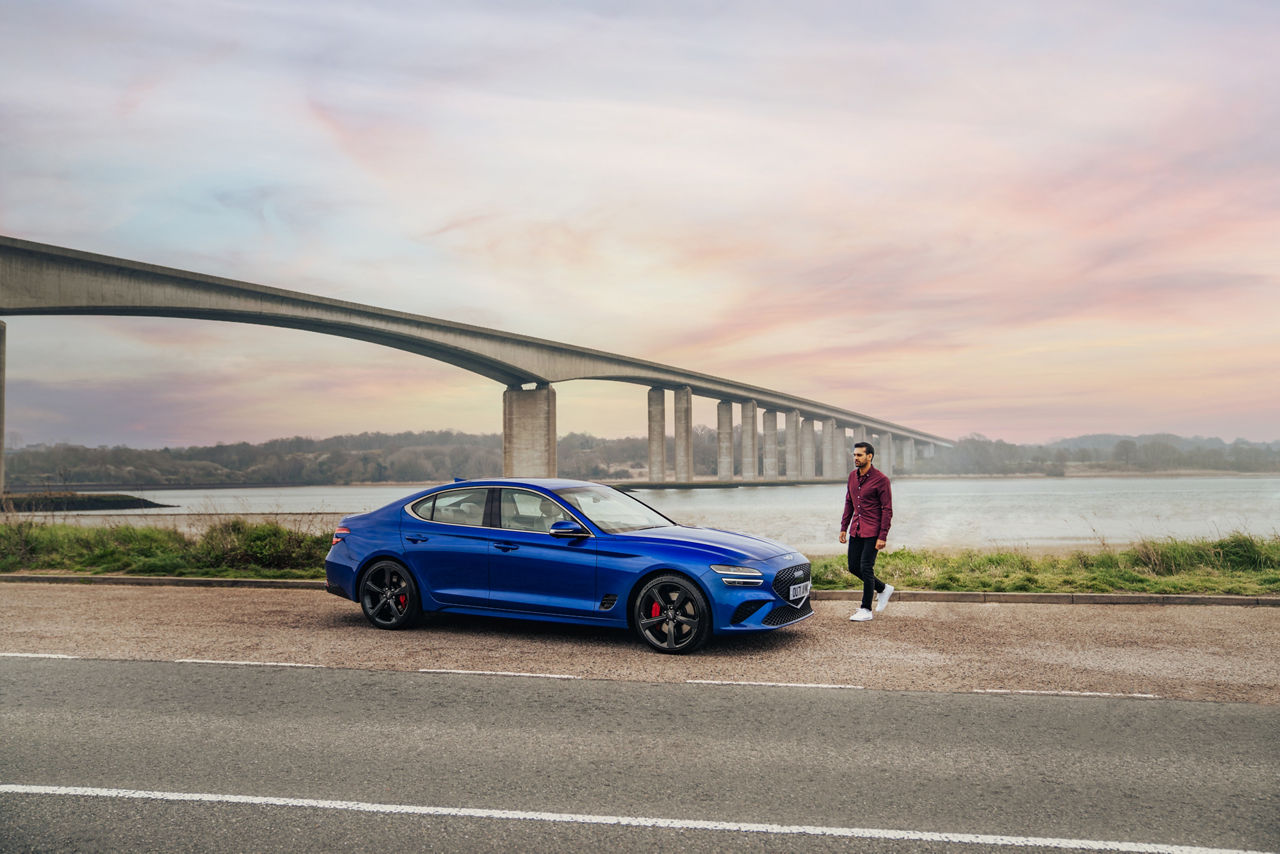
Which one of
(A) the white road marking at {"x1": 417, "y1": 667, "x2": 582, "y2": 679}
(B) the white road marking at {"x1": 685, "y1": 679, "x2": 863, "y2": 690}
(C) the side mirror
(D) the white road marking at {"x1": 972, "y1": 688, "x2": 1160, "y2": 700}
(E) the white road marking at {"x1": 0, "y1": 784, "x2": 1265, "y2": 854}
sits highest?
(C) the side mirror

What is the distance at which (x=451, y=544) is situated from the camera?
901 centimetres

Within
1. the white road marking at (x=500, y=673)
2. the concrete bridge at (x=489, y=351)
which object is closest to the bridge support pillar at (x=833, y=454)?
the concrete bridge at (x=489, y=351)

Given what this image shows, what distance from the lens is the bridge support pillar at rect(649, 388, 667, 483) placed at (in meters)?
80.7

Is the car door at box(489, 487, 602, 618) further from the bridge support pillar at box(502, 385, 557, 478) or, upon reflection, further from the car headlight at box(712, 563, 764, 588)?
the bridge support pillar at box(502, 385, 557, 478)

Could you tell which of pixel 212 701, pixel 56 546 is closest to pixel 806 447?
pixel 56 546

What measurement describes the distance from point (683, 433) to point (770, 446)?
23029 mm

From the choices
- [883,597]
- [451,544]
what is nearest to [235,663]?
[451,544]

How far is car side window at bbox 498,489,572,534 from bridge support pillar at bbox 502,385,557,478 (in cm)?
5220

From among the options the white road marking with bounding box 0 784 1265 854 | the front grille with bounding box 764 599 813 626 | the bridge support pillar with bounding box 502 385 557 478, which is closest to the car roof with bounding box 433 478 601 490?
the front grille with bounding box 764 599 813 626

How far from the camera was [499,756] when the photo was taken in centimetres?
511

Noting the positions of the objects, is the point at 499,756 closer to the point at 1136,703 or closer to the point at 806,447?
the point at 1136,703

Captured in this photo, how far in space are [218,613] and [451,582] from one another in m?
3.28

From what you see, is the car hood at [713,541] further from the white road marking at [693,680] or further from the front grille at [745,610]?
the white road marking at [693,680]

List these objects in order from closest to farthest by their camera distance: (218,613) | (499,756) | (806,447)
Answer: (499,756), (218,613), (806,447)
